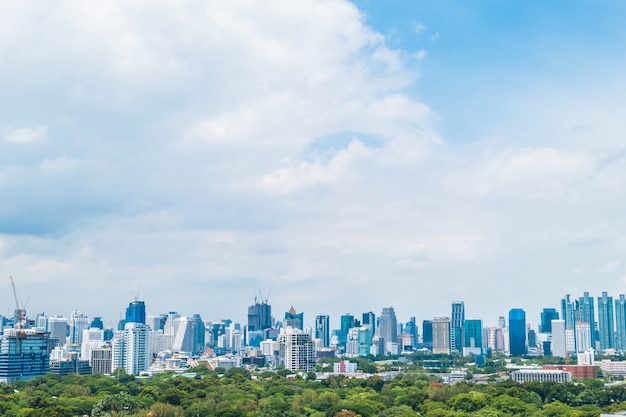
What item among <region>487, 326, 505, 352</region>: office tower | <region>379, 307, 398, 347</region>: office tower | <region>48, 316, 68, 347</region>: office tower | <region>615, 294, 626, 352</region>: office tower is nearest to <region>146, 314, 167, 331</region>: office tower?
<region>48, 316, 68, 347</region>: office tower

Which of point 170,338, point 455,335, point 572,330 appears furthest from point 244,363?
point 572,330

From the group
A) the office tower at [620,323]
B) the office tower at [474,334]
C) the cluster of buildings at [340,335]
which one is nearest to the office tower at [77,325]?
the cluster of buildings at [340,335]

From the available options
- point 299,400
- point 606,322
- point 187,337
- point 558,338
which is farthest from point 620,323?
point 299,400

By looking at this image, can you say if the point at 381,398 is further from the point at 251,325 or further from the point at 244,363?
the point at 251,325

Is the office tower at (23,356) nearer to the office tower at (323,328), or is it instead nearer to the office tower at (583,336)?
the office tower at (323,328)

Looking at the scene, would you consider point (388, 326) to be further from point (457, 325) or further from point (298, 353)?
point (298, 353)

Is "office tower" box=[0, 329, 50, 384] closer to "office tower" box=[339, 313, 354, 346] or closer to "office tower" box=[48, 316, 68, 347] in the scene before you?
"office tower" box=[48, 316, 68, 347]
